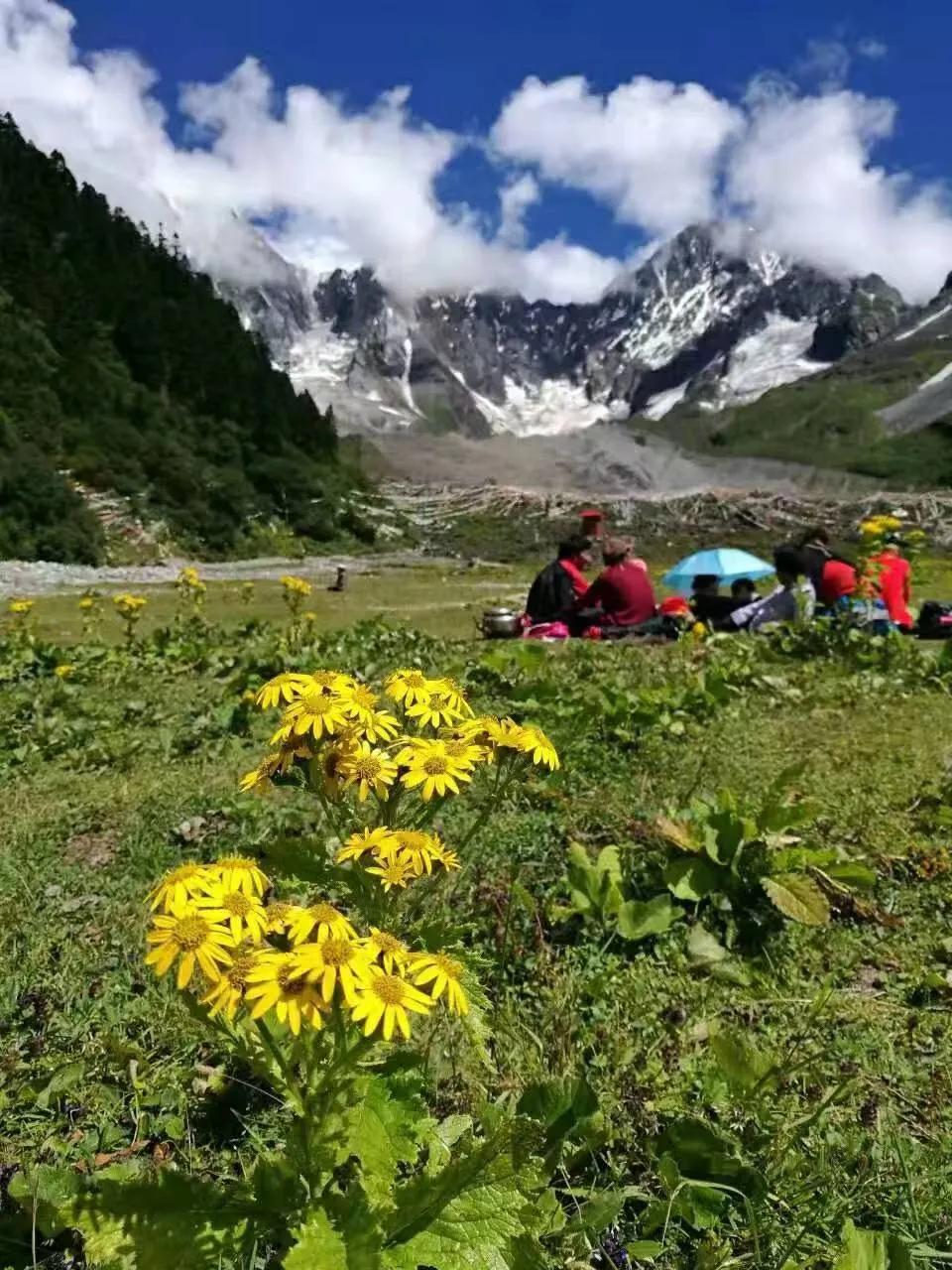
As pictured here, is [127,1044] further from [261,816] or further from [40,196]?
[40,196]

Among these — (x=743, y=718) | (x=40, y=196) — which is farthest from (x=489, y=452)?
(x=743, y=718)

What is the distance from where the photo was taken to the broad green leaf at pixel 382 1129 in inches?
83.4

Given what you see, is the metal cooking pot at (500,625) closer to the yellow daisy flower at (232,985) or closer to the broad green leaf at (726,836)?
the broad green leaf at (726,836)

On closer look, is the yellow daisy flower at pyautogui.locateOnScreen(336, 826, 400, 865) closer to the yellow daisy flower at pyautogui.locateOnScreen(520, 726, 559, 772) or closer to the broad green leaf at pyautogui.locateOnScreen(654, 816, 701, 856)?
the yellow daisy flower at pyautogui.locateOnScreen(520, 726, 559, 772)

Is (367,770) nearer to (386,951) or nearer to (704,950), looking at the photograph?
(386,951)

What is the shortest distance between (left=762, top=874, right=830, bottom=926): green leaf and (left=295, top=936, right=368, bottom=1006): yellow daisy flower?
266cm

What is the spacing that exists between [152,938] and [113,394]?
231ft

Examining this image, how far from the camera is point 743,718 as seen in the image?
747 cm

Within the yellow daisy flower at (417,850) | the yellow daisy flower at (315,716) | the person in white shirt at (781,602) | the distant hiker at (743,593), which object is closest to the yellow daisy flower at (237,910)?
the yellow daisy flower at (417,850)

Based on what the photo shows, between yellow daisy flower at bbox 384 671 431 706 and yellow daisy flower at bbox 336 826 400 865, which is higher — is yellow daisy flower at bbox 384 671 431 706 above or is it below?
above

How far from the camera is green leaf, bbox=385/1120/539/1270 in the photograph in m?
1.97

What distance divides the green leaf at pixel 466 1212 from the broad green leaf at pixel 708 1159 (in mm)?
665

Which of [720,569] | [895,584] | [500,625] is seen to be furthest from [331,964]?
[720,569]

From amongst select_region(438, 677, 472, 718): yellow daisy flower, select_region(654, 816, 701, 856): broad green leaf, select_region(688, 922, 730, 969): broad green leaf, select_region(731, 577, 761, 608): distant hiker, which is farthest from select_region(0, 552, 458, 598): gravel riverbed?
select_region(438, 677, 472, 718): yellow daisy flower
